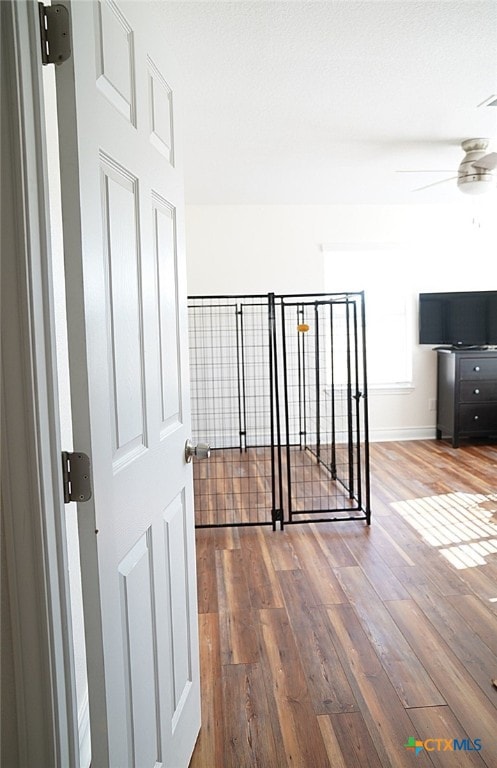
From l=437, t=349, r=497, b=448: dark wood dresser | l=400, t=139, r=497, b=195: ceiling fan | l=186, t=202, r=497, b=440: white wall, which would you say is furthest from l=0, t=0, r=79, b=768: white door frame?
l=437, t=349, r=497, b=448: dark wood dresser

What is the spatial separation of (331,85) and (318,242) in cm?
Answer: 312

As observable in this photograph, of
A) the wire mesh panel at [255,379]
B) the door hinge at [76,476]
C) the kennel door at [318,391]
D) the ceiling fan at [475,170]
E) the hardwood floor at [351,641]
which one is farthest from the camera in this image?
the wire mesh panel at [255,379]

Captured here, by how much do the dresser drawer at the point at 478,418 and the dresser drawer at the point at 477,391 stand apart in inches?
2.7

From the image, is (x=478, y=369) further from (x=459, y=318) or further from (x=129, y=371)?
(x=129, y=371)

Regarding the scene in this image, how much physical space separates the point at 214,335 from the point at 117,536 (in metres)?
4.92

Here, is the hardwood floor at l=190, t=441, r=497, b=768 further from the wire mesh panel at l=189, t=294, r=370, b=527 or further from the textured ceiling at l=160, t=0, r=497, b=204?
the textured ceiling at l=160, t=0, r=497, b=204

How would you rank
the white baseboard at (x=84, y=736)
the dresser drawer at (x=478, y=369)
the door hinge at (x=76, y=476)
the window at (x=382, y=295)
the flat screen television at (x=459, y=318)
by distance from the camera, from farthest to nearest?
the window at (x=382, y=295)
the flat screen television at (x=459, y=318)
the dresser drawer at (x=478, y=369)
the white baseboard at (x=84, y=736)
the door hinge at (x=76, y=476)

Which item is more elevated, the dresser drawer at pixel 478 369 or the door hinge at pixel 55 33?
the door hinge at pixel 55 33

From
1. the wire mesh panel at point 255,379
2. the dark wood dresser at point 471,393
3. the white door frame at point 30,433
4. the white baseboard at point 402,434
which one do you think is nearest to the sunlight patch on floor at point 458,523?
the wire mesh panel at point 255,379

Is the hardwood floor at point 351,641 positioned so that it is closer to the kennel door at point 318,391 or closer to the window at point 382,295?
the kennel door at point 318,391

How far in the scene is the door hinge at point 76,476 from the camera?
0.96 metres

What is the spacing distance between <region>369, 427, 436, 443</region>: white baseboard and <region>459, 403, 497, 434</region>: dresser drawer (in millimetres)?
581

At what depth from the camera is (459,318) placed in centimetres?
601

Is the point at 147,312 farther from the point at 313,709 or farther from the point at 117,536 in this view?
the point at 313,709
